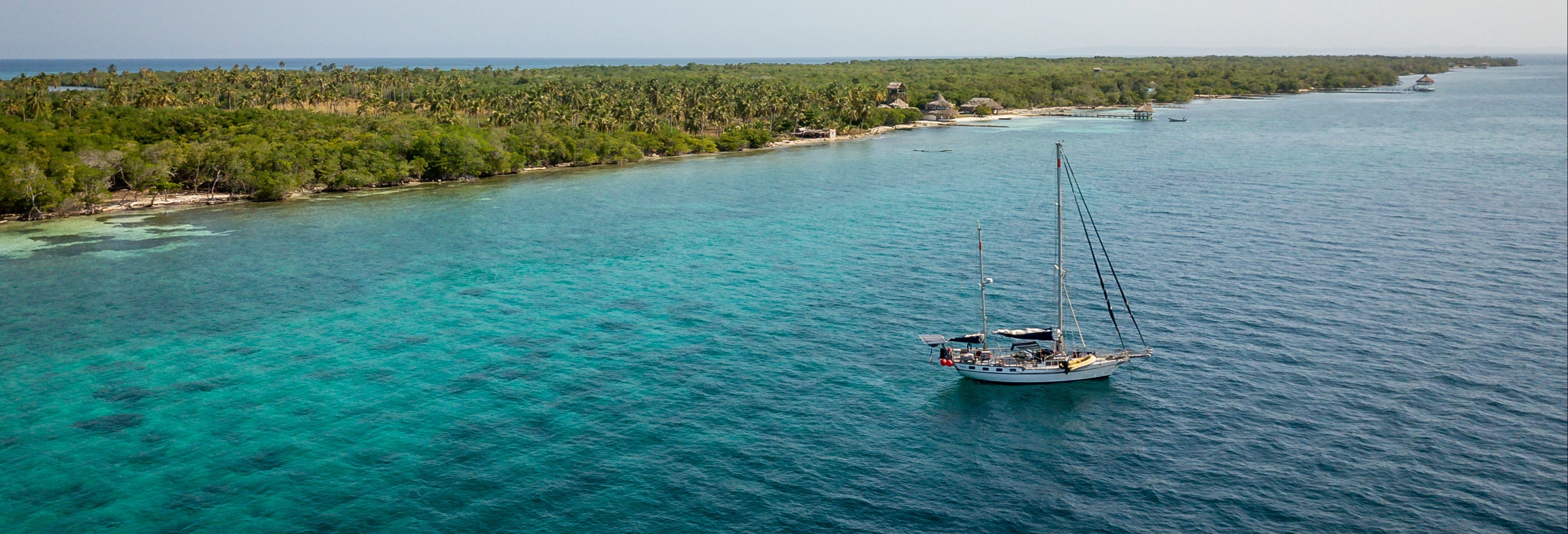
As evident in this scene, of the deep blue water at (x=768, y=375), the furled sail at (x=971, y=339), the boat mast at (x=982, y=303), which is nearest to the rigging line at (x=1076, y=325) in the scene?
the deep blue water at (x=768, y=375)

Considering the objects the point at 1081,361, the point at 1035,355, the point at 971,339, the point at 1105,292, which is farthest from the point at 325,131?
the point at 1081,361

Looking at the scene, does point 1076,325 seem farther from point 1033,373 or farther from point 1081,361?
point 1033,373

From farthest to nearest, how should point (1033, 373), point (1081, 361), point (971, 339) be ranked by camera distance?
point (971, 339), point (1081, 361), point (1033, 373)

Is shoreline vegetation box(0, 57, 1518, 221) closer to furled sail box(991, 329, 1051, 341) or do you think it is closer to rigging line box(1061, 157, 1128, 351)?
rigging line box(1061, 157, 1128, 351)

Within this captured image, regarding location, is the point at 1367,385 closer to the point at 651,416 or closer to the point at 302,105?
the point at 651,416

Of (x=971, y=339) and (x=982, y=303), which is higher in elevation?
(x=982, y=303)

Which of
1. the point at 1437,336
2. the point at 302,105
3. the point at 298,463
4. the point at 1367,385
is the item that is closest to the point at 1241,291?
the point at 1437,336

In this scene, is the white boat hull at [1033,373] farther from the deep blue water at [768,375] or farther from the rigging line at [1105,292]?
the rigging line at [1105,292]

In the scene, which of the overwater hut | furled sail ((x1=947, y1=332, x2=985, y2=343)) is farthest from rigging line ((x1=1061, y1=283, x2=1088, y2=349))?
the overwater hut
